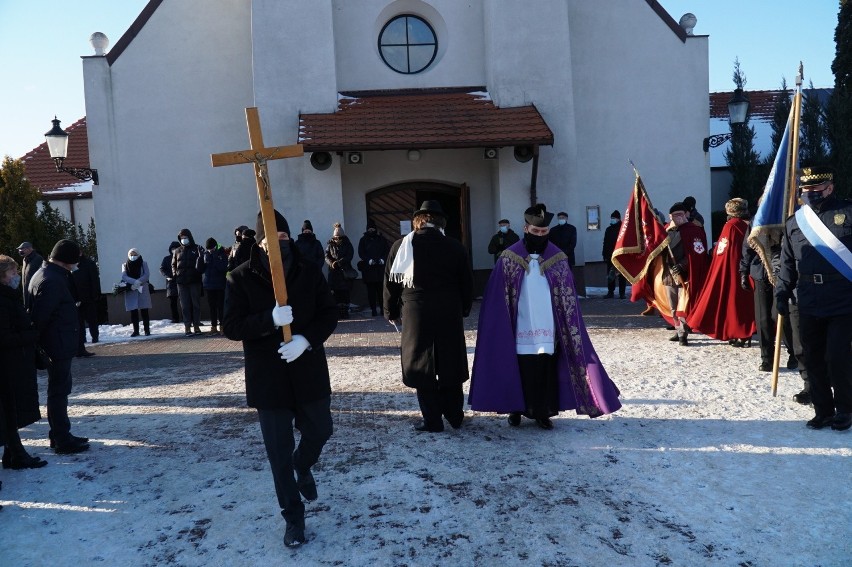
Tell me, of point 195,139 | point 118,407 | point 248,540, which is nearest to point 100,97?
point 195,139

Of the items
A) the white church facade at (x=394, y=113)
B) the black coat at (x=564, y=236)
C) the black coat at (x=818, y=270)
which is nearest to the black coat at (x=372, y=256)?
the white church facade at (x=394, y=113)

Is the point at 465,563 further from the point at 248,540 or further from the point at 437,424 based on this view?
the point at 437,424

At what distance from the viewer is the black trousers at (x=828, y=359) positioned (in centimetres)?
550

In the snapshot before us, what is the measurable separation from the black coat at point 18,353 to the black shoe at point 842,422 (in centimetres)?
611

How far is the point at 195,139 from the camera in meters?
16.2

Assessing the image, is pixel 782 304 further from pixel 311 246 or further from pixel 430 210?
pixel 311 246

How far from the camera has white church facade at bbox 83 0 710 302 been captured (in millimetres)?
14922

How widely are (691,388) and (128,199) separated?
13.1 m

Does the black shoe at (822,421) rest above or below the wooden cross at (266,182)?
below

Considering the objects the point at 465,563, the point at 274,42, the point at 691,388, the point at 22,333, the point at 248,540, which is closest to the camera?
the point at 465,563

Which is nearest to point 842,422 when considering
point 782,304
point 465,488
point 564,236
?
point 782,304

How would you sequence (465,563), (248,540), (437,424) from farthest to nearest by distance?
(437,424), (248,540), (465,563)

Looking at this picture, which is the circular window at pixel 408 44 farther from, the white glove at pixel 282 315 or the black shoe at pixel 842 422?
the white glove at pixel 282 315

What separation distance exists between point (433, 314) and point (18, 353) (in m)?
3.16
